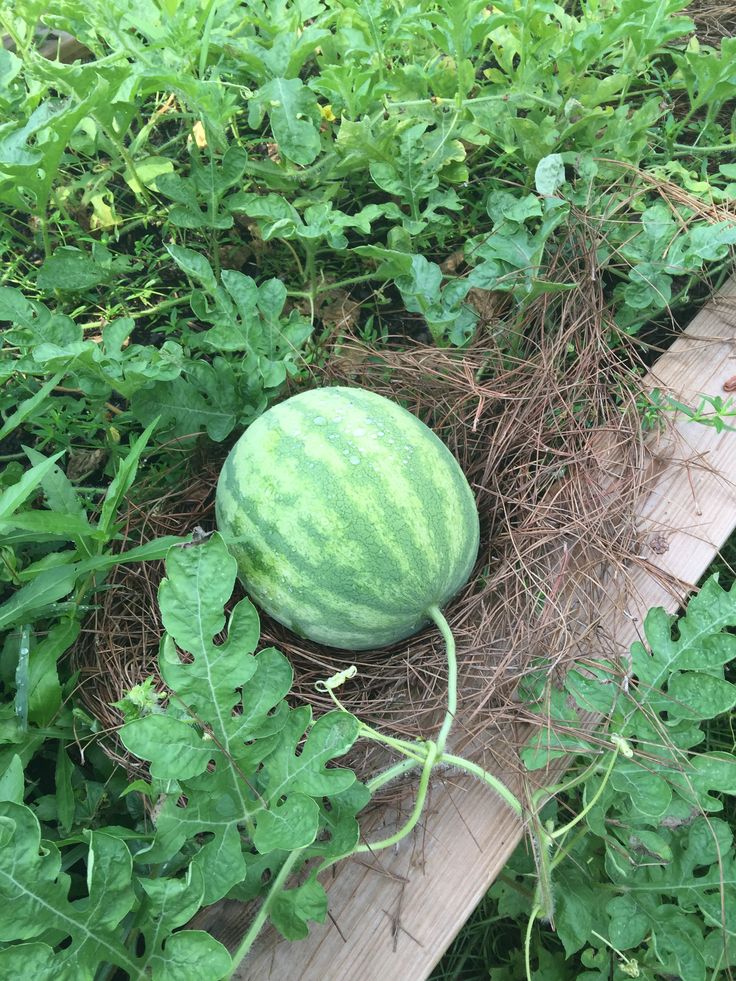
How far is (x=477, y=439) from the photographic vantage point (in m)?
1.83

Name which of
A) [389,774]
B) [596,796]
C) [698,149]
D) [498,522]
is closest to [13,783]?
[389,774]

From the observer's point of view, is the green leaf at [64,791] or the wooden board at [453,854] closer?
the wooden board at [453,854]

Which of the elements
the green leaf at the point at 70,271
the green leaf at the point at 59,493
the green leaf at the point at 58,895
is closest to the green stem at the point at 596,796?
the green leaf at the point at 58,895

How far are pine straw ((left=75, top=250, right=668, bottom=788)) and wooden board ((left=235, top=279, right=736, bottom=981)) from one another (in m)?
0.08

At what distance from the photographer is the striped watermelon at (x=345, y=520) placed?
1.45m

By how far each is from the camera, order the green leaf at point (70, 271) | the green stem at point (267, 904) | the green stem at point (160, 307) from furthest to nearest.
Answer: the green stem at point (160, 307) < the green leaf at point (70, 271) < the green stem at point (267, 904)

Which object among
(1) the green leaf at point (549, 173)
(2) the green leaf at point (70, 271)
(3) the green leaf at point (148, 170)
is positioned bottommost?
(2) the green leaf at point (70, 271)

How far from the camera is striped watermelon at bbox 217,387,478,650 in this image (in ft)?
4.77

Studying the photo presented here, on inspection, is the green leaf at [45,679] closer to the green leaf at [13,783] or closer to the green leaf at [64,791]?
the green leaf at [64,791]

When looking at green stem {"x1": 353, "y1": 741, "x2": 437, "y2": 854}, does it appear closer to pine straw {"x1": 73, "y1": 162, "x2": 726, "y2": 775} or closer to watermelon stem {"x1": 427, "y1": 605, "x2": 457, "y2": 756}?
watermelon stem {"x1": 427, "y1": 605, "x2": 457, "y2": 756}

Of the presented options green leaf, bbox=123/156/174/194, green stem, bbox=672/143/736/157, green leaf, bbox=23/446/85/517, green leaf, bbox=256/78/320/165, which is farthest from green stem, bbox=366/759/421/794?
green stem, bbox=672/143/736/157

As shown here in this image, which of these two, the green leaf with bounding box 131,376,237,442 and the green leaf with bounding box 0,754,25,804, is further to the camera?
the green leaf with bounding box 131,376,237,442

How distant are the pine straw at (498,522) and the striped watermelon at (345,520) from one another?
0.07 m

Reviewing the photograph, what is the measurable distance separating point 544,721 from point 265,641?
59 centimetres
